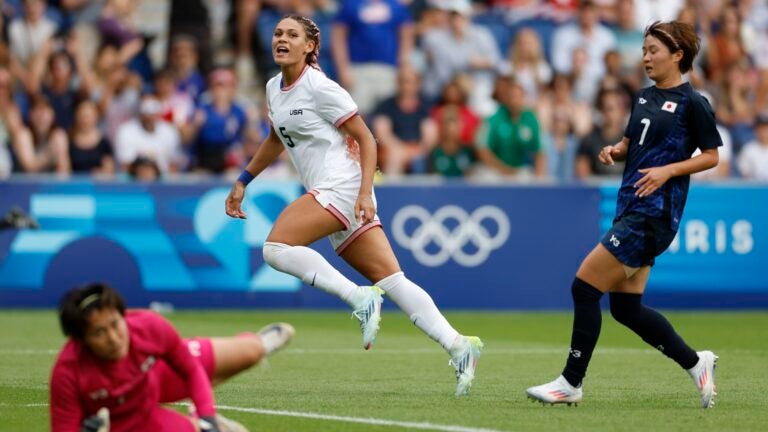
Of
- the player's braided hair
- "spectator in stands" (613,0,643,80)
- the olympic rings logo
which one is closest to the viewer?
the player's braided hair

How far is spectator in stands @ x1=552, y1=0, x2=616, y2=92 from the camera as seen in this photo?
2095 cm

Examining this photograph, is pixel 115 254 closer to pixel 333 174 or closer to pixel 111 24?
pixel 111 24

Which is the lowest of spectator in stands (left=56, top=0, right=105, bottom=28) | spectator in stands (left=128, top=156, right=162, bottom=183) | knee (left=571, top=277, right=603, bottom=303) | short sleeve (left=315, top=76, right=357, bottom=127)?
spectator in stands (left=128, top=156, right=162, bottom=183)

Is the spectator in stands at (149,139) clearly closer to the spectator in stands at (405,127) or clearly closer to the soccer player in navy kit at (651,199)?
the spectator in stands at (405,127)

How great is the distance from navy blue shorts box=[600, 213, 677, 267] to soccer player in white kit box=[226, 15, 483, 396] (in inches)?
44.3

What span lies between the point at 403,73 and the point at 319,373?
8.97m

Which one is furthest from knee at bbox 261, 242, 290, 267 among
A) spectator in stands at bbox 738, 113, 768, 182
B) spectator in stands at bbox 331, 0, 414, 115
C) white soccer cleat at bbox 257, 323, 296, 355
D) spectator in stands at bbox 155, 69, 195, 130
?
spectator in stands at bbox 738, 113, 768, 182

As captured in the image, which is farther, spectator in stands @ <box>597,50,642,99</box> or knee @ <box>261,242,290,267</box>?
spectator in stands @ <box>597,50,642,99</box>

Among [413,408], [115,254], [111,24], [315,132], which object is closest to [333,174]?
[315,132]

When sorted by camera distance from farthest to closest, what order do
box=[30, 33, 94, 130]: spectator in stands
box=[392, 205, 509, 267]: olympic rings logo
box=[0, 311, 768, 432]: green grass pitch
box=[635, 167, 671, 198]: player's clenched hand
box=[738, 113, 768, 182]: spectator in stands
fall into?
1. box=[738, 113, 768, 182]: spectator in stands
2. box=[30, 33, 94, 130]: spectator in stands
3. box=[392, 205, 509, 267]: olympic rings logo
4. box=[635, 167, 671, 198]: player's clenched hand
5. box=[0, 311, 768, 432]: green grass pitch

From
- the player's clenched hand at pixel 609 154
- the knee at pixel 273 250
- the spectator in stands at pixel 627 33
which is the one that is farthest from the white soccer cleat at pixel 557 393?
the spectator in stands at pixel 627 33

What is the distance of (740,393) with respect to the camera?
368 inches

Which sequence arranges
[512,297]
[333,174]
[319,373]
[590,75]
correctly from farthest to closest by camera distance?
1. [590,75]
2. [512,297]
3. [319,373]
4. [333,174]

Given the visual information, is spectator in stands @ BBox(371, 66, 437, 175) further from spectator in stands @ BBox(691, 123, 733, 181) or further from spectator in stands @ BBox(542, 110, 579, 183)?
spectator in stands @ BBox(691, 123, 733, 181)
